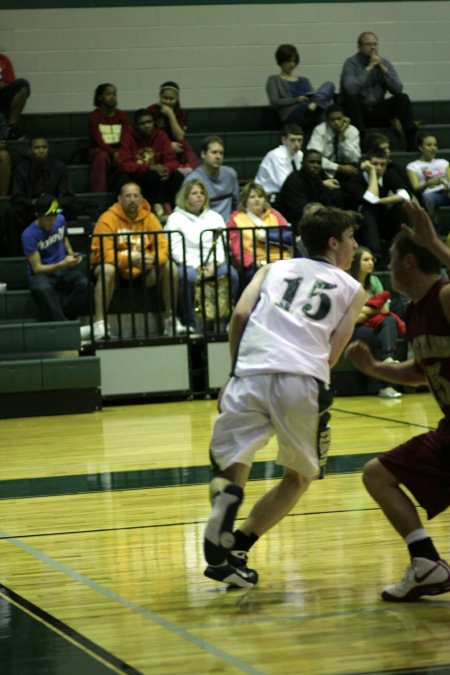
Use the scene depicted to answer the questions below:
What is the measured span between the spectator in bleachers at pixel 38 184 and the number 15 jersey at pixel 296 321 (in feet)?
23.2

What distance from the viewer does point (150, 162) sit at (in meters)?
11.8

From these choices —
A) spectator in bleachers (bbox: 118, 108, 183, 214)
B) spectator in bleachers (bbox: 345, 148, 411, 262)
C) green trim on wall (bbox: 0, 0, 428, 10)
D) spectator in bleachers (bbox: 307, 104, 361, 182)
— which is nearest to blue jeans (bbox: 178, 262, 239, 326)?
spectator in bleachers (bbox: 118, 108, 183, 214)

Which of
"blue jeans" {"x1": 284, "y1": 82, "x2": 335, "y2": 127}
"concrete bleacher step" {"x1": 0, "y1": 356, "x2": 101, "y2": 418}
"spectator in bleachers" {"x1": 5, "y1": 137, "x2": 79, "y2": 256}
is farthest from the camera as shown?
"blue jeans" {"x1": 284, "y1": 82, "x2": 335, "y2": 127}

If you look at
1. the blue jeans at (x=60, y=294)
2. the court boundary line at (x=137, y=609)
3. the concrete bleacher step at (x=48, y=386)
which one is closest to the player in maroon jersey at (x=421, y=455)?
the court boundary line at (x=137, y=609)

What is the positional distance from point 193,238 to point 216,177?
1012 millimetres

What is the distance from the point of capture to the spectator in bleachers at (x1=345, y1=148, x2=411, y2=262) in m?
11.6

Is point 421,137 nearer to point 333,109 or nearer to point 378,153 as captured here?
point 378,153

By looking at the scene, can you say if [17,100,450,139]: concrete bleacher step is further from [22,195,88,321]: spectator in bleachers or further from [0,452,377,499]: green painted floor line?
[0,452,377,499]: green painted floor line

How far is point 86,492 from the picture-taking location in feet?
20.9

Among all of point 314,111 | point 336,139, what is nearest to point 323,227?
point 336,139

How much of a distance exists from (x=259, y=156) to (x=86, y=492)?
24.5 feet

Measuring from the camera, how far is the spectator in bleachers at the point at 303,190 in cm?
1150

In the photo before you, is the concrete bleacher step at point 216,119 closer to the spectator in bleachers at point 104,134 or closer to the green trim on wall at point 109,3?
the spectator in bleachers at point 104,134

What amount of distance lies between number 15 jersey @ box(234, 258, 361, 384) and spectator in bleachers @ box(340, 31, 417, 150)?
30.0 ft
